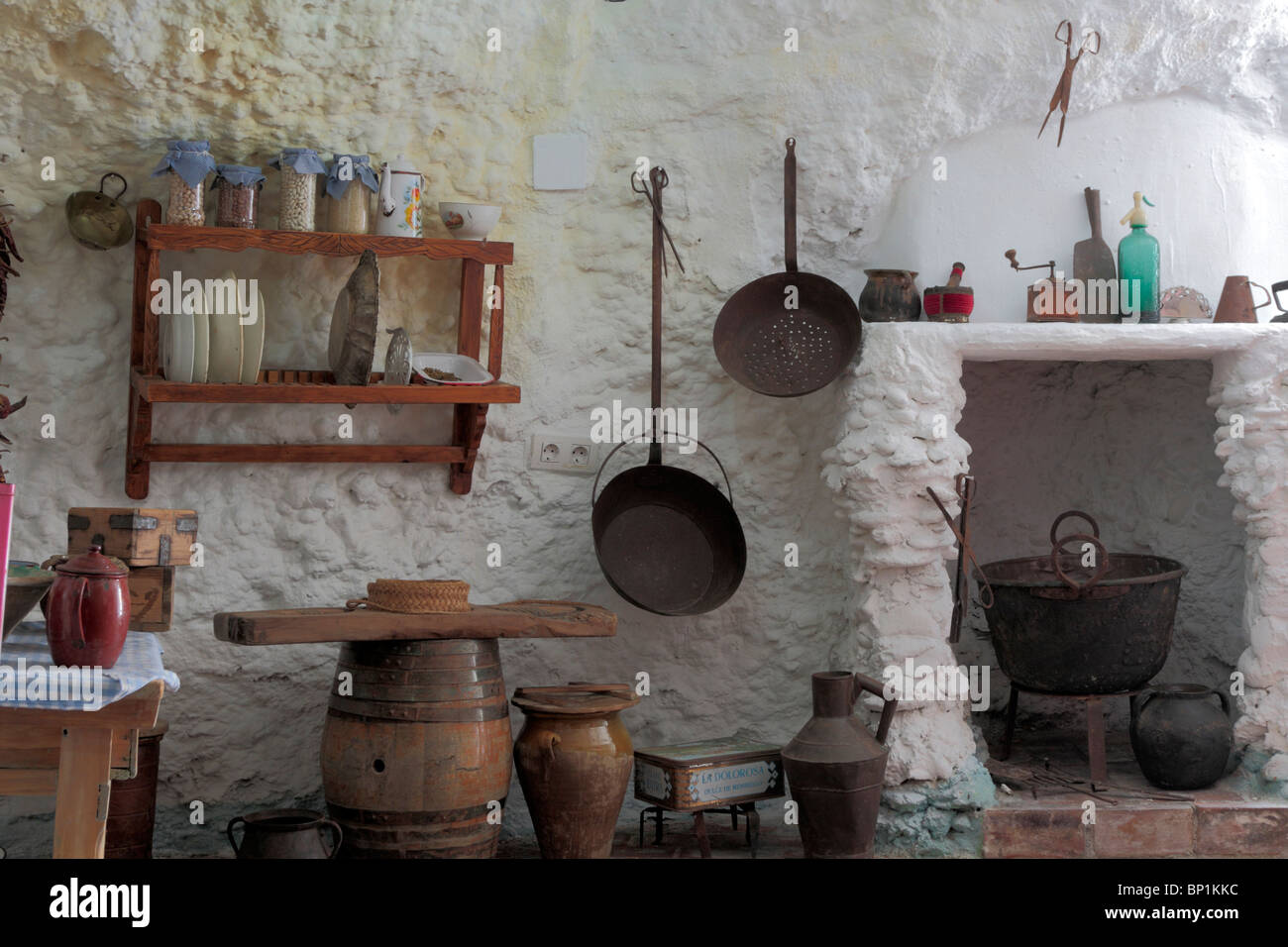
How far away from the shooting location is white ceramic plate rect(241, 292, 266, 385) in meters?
3.26

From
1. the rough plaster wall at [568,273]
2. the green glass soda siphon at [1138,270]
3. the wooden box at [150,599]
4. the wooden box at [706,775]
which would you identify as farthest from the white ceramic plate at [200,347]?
the green glass soda siphon at [1138,270]

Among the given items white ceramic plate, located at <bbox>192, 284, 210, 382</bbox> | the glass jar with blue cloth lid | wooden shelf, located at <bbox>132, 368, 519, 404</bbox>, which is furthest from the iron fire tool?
white ceramic plate, located at <bbox>192, 284, 210, 382</bbox>

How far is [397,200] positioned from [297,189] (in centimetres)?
26

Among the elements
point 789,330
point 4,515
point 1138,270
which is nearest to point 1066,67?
Answer: point 1138,270

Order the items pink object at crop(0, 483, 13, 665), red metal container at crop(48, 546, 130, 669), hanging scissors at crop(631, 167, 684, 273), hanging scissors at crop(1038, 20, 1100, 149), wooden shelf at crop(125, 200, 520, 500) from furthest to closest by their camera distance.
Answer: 1. hanging scissors at crop(631, 167, 684, 273)
2. hanging scissors at crop(1038, 20, 1100, 149)
3. wooden shelf at crop(125, 200, 520, 500)
4. red metal container at crop(48, 546, 130, 669)
5. pink object at crop(0, 483, 13, 665)

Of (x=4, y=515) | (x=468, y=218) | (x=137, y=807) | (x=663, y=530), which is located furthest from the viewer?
(x=663, y=530)

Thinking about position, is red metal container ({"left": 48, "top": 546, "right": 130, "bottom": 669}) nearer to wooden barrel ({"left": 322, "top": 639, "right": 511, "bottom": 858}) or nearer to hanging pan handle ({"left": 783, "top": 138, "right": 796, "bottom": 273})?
wooden barrel ({"left": 322, "top": 639, "right": 511, "bottom": 858})

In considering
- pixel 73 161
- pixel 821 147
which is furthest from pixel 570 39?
pixel 73 161

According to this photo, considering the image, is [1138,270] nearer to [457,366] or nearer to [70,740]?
[457,366]

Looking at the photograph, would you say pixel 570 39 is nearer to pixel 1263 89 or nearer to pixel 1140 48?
pixel 1140 48

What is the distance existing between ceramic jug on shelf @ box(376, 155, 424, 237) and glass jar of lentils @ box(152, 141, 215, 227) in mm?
434

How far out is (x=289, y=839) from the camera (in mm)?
2945
